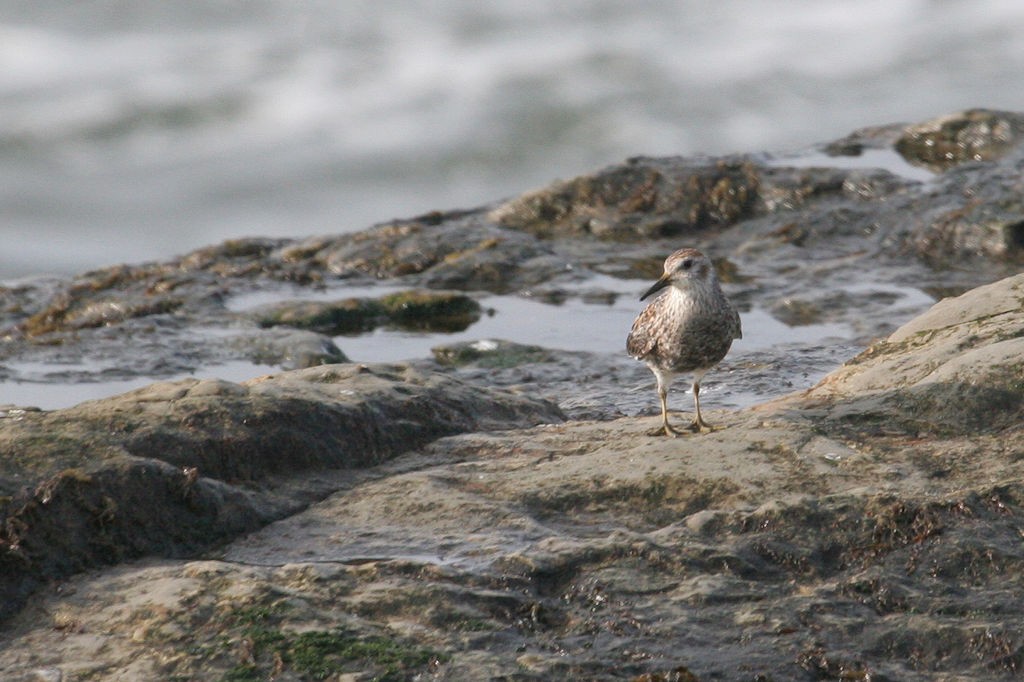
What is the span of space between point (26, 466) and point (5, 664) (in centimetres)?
97

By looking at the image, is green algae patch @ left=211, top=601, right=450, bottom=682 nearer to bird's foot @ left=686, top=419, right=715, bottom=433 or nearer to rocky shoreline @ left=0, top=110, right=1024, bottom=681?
rocky shoreline @ left=0, top=110, right=1024, bottom=681

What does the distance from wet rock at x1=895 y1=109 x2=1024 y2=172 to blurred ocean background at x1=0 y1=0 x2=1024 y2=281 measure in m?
4.42

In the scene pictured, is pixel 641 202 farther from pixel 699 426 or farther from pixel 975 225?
pixel 699 426

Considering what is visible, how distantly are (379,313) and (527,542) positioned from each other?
5560mm

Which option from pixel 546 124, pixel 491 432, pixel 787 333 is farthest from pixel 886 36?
pixel 491 432

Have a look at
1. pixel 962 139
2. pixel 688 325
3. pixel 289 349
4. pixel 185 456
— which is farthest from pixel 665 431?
pixel 962 139

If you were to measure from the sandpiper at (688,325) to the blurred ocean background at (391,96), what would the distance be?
9.63m

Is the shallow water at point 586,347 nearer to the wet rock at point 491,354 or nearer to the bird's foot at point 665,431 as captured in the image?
the wet rock at point 491,354

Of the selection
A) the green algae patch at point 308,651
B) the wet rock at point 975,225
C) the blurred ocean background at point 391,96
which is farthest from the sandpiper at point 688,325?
the blurred ocean background at point 391,96

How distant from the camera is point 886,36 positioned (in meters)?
19.6

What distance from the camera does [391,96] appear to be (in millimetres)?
18516

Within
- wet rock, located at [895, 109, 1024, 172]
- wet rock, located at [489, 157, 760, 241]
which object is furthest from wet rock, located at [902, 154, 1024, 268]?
wet rock, located at [489, 157, 760, 241]

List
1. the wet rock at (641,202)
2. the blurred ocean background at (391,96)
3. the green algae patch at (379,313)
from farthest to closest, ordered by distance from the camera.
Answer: the blurred ocean background at (391,96)
the wet rock at (641,202)
the green algae patch at (379,313)

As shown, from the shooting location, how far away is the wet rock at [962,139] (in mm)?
12016
